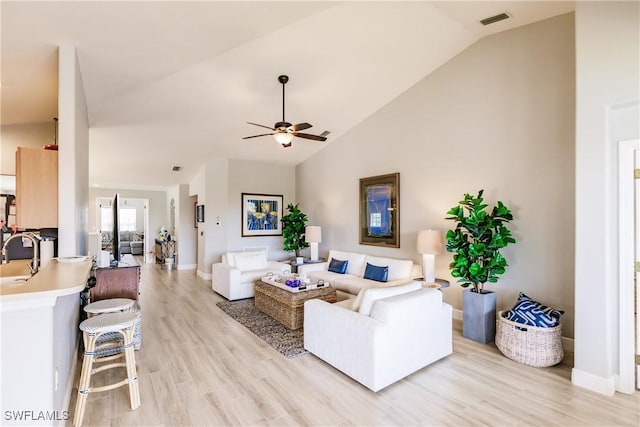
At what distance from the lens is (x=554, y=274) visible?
3588 millimetres

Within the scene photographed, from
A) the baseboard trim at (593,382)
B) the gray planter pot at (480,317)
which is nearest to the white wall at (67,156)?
the gray planter pot at (480,317)

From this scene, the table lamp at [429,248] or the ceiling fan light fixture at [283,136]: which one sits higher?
the ceiling fan light fixture at [283,136]

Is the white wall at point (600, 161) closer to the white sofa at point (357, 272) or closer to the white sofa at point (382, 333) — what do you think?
the white sofa at point (382, 333)

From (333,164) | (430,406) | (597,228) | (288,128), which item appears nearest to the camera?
(430,406)

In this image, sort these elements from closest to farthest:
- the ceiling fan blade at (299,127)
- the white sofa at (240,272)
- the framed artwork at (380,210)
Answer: the ceiling fan blade at (299,127) < the framed artwork at (380,210) < the white sofa at (240,272)

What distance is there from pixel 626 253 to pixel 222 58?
14.8ft

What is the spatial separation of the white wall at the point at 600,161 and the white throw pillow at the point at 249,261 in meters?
4.85

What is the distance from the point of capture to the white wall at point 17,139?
4.66 metres

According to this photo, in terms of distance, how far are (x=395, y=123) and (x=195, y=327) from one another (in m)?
4.47

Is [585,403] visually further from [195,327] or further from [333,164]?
[333,164]

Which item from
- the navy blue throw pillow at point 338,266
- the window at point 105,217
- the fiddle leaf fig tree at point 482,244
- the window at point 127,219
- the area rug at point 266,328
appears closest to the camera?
the area rug at point 266,328

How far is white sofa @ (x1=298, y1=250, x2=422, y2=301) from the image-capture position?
490cm

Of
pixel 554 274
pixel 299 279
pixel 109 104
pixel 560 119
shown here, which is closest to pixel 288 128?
pixel 299 279

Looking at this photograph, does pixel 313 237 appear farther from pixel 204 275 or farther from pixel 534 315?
pixel 534 315
